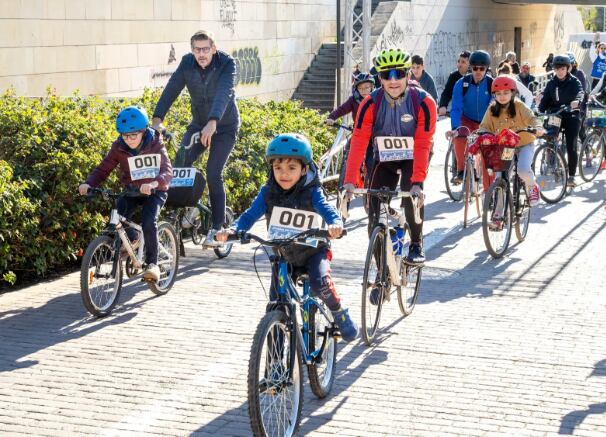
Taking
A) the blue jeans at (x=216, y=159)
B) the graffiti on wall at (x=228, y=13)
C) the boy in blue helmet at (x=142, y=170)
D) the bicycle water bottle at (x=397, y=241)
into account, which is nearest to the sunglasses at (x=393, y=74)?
the bicycle water bottle at (x=397, y=241)

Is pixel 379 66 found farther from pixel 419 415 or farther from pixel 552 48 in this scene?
pixel 552 48

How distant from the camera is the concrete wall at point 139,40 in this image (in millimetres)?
16766

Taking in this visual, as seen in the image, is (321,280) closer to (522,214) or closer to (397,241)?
(397,241)

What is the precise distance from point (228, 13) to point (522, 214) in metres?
13.7

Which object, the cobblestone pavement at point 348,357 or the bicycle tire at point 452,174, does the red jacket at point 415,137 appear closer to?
the cobblestone pavement at point 348,357

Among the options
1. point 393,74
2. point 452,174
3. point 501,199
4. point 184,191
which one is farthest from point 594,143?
point 393,74

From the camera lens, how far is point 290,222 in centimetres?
623

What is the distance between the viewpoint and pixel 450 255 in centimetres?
1112

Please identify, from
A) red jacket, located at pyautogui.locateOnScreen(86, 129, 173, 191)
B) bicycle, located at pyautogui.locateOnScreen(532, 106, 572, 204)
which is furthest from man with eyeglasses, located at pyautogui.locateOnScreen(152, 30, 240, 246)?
bicycle, located at pyautogui.locateOnScreen(532, 106, 572, 204)

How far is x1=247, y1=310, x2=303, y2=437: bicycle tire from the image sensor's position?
5336mm

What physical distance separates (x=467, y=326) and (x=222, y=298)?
204 centimetres

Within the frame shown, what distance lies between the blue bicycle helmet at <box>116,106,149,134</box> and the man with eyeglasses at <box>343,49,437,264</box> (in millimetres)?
1775

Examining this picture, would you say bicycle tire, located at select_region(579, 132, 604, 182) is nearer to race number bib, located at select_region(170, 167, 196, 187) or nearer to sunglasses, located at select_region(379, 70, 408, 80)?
race number bib, located at select_region(170, 167, 196, 187)

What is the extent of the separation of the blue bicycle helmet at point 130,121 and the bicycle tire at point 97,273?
0.92m
